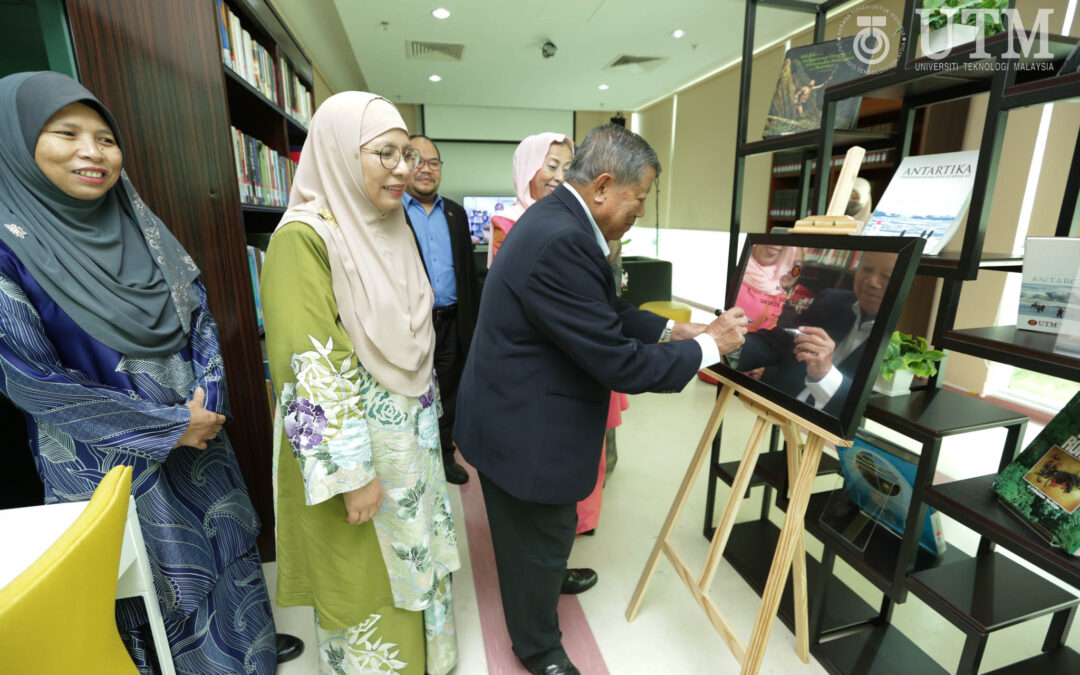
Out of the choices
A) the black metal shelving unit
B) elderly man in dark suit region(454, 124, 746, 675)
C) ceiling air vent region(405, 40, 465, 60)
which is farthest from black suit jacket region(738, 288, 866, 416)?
ceiling air vent region(405, 40, 465, 60)

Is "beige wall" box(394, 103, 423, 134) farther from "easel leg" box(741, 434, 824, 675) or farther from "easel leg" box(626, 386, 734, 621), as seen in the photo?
"easel leg" box(741, 434, 824, 675)

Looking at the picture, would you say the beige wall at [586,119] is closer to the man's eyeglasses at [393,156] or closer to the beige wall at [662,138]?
the beige wall at [662,138]

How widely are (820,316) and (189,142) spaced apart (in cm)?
188

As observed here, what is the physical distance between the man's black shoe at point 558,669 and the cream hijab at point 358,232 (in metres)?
0.89

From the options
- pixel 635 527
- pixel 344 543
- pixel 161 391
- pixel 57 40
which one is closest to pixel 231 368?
pixel 161 391

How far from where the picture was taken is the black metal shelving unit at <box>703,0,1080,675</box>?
101 centimetres

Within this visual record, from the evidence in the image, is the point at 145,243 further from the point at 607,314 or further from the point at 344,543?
the point at 607,314

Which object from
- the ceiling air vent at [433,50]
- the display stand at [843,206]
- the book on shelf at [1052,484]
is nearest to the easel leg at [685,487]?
the display stand at [843,206]

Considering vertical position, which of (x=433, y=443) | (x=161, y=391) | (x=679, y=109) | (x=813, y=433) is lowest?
(x=433, y=443)

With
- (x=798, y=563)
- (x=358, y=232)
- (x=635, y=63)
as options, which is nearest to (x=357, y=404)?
(x=358, y=232)

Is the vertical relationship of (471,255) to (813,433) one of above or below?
above

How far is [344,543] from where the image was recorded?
121 centimetres

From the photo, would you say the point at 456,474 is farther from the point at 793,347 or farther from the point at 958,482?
the point at 958,482

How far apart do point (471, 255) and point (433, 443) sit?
4.61 feet
